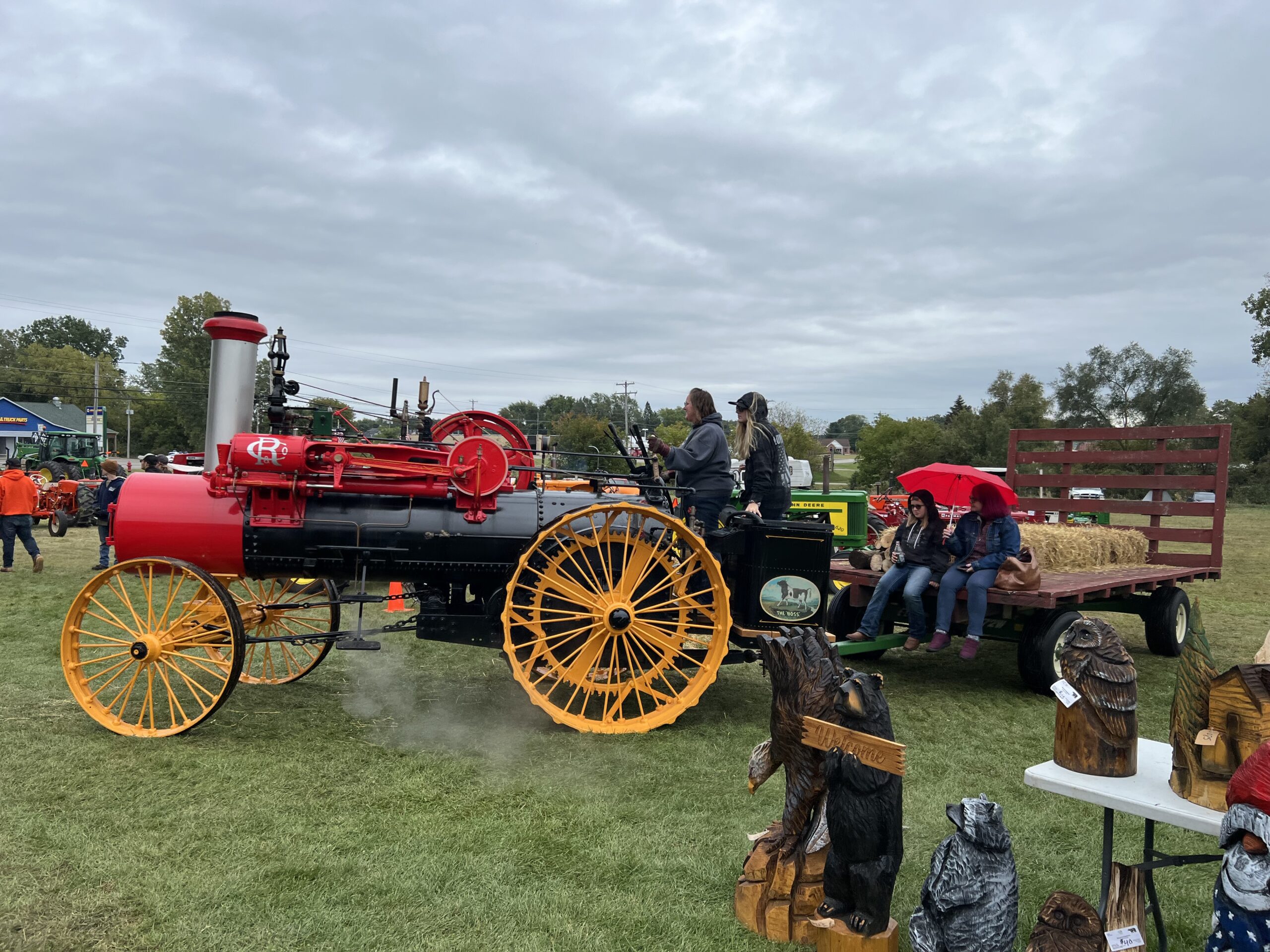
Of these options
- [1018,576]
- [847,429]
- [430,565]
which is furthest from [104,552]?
[847,429]

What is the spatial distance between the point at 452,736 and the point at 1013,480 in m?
6.51

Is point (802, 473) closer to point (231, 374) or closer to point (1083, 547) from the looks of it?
point (1083, 547)

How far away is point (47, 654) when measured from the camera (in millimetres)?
6680

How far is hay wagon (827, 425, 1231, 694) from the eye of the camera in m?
6.29

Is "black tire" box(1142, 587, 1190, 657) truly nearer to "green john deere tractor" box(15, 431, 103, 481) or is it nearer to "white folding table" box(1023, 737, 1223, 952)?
"white folding table" box(1023, 737, 1223, 952)

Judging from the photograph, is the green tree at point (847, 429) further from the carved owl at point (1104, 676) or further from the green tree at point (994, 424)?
the carved owl at point (1104, 676)

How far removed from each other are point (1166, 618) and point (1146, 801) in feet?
20.9

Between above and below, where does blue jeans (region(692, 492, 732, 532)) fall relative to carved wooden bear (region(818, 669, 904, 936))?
above

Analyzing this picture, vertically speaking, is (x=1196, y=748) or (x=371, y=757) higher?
(x=1196, y=748)

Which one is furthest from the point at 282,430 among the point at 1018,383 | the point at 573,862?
the point at 1018,383

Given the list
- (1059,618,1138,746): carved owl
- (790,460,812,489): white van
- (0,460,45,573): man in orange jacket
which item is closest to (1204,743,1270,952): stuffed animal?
(1059,618,1138,746): carved owl

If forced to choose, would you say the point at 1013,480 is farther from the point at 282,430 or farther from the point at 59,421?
the point at 59,421

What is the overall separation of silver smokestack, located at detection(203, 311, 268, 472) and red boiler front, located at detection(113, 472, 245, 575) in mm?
1370

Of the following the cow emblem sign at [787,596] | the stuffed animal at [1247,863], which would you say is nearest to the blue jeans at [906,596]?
the cow emblem sign at [787,596]
